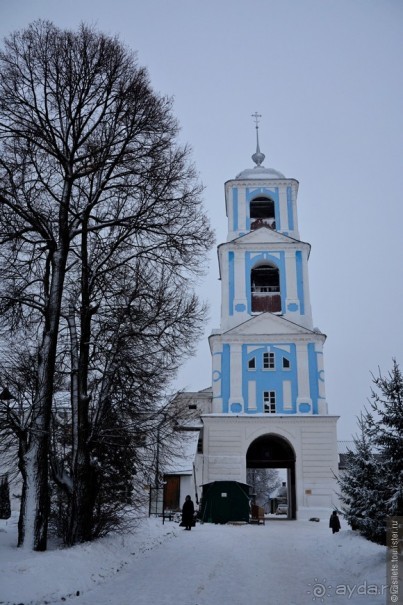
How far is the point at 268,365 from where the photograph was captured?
33.2 metres

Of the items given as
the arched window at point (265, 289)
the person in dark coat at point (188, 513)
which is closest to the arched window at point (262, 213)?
the arched window at point (265, 289)

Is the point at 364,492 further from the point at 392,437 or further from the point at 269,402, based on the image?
the point at 269,402

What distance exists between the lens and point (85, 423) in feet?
38.5

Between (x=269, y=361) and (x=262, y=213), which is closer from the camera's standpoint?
(x=269, y=361)

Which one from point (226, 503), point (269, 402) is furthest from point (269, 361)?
point (226, 503)

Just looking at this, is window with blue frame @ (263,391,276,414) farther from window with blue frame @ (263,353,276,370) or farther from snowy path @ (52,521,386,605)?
snowy path @ (52,521,386,605)

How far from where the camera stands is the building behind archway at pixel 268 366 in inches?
1230

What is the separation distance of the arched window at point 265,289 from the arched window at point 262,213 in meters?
3.16

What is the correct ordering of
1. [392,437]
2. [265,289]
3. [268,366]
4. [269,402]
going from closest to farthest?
1. [392,437]
2. [269,402]
3. [268,366]
4. [265,289]

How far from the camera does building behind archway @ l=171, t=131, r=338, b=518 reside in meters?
31.2

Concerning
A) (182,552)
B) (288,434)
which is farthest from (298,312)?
(182,552)

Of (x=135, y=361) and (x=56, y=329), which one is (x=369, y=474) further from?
(x=56, y=329)

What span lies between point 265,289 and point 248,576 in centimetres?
2717

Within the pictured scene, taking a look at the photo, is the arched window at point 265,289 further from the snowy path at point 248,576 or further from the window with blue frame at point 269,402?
the snowy path at point 248,576
